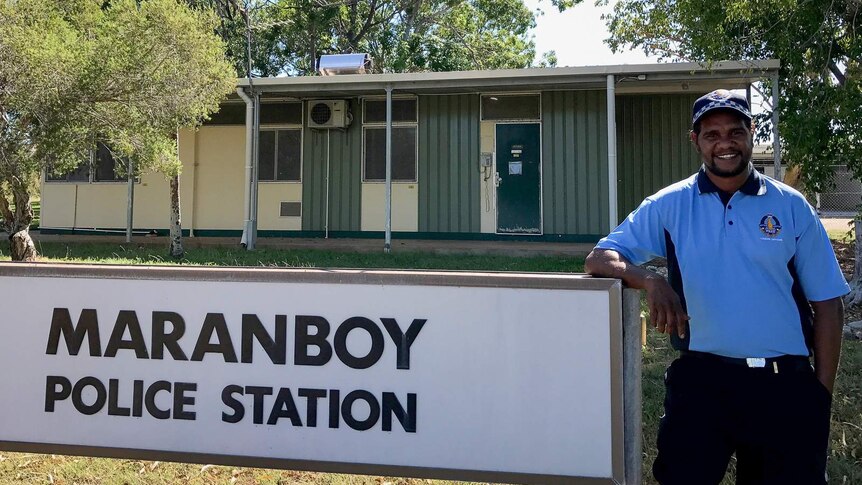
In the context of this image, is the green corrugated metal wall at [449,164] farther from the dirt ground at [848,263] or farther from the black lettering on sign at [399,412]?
the black lettering on sign at [399,412]

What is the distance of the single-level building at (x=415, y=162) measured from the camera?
37.0 ft

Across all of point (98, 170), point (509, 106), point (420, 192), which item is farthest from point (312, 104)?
point (98, 170)

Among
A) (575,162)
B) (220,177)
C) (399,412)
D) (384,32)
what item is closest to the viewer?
(399,412)

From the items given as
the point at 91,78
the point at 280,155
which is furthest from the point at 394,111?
the point at 91,78

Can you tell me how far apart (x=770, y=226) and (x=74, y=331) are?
2.47 metres

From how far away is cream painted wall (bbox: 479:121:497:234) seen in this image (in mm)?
11602

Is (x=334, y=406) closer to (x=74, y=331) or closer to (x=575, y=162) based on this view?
(x=74, y=331)

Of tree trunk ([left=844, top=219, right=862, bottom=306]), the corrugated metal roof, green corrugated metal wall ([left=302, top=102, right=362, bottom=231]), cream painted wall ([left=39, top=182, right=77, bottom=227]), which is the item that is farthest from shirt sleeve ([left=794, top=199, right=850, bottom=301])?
cream painted wall ([left=39, top=182, right=77, bottom=227])

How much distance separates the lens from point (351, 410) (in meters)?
2.30

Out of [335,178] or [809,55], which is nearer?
[809,55]

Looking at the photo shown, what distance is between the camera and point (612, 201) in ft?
31.0

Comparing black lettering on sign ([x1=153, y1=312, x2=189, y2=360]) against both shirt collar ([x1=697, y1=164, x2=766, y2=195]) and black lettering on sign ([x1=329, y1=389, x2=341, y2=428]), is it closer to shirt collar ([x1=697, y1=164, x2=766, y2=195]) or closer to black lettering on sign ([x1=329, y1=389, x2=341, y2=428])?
black lettering on sign ([x1=329, y1=389, x2=341, y2=428])

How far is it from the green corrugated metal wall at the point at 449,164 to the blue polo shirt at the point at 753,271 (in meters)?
9.69

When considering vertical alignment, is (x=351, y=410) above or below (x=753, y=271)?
below
